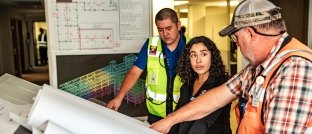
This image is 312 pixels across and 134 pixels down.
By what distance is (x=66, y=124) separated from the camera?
807 mm

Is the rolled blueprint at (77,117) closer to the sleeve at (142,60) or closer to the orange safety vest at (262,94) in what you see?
the orange safety vest at (262,94)

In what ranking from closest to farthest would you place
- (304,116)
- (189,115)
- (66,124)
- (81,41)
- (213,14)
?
(66,124) < (304,116) < (189,115) < (81,41) < (213,14)

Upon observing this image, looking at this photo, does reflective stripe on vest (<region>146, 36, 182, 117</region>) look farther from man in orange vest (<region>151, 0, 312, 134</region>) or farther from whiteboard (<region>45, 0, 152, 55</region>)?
man in orange vest (<region>151, 0, 312, 134</region>)

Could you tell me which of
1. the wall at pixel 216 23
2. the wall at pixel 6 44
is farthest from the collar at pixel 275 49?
the wall at pixel 6 44

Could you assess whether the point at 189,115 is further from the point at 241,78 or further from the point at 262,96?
the point at 262,96

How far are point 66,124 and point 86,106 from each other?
0.06 m

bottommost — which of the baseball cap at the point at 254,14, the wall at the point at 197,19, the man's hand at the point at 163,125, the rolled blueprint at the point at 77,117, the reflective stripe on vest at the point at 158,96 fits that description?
the reflective stripe on vest at the point at 158,96

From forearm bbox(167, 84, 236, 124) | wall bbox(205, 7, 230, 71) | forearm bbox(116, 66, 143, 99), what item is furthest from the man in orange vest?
wall bbox(205, 7, 230, 71)

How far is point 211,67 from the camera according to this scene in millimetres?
1774

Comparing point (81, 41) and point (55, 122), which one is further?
point (81, 41)

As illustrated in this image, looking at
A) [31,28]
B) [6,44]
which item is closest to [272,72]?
[6,44]

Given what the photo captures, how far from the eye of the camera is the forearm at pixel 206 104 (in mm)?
1485

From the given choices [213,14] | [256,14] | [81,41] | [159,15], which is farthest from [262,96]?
[213,14]

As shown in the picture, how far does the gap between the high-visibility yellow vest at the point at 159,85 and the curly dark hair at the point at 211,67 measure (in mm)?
291
